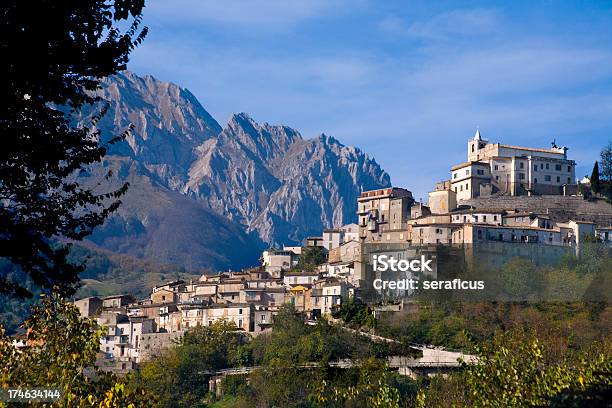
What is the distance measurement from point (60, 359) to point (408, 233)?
265 feet

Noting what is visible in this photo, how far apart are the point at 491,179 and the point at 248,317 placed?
27.5 meters

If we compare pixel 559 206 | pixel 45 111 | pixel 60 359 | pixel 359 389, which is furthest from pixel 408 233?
pixel 45 111

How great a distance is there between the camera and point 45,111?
15.9 meters

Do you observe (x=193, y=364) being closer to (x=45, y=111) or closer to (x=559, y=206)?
(x=559, y=206)

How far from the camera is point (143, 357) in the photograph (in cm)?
10188

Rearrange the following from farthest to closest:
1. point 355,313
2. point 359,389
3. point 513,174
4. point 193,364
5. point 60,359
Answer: point 513,174 → point 355,313 → point 193,364 → point 359,389 → point 60,359

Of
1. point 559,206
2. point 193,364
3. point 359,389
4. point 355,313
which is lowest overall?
point 359,389

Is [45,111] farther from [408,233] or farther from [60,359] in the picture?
[408,233]

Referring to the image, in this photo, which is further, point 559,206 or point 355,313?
point 559,206

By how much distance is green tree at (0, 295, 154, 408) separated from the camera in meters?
22.7

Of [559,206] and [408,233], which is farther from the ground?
[559,206]

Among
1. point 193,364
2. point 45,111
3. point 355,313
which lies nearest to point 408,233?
point 355,313

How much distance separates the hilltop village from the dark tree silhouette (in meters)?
78.5

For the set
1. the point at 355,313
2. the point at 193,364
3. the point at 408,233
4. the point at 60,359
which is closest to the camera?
the point at 60,359
